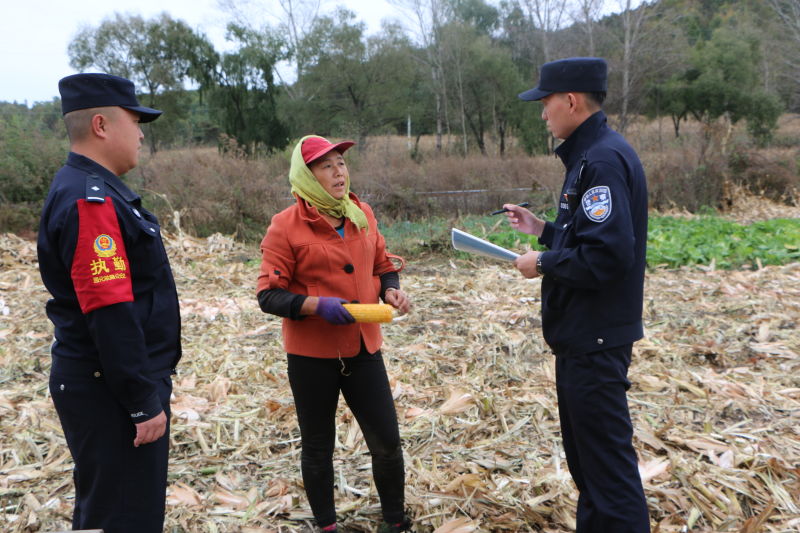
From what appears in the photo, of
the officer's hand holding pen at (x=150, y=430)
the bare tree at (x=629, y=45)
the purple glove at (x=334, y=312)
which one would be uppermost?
the bare tree at (x=629, y=45)

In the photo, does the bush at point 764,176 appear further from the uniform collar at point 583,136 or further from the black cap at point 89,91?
the black cap at point 89,91

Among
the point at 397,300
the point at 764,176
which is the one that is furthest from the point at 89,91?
the point at 764,176

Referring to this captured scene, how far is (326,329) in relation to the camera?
300cm

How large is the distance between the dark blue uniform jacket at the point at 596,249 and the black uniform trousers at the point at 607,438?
0.09 m

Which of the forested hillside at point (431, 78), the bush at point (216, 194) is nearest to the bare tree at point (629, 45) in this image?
the forested hillside at point (431, 78)

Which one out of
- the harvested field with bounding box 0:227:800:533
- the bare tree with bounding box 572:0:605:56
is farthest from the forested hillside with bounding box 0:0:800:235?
the harvested field with bounding box 0:227:800:533

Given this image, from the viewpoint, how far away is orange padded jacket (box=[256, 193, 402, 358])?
2.97 metres

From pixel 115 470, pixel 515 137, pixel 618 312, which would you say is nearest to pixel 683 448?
pixel 618 312

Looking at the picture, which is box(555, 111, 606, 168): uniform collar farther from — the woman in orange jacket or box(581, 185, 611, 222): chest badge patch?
the woman in orange jacket

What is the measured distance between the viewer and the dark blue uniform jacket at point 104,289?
2.11 meters

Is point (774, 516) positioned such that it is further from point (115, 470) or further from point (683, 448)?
point (115, 470)

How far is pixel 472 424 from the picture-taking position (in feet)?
14.7

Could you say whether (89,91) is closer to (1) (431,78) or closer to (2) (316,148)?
(2) (316,148)

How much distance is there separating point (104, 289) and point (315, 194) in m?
1.16
